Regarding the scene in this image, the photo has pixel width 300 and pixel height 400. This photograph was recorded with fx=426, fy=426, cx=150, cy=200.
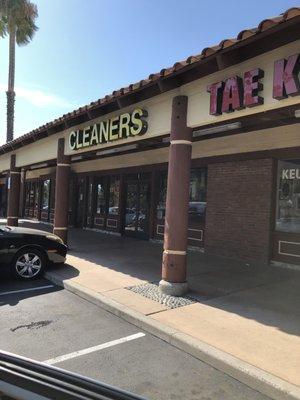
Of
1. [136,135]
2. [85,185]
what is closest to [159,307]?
[136,135]

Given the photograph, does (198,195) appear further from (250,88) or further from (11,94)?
(11,94)

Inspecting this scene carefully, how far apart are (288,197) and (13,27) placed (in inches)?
851

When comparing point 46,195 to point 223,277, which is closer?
point 223,277

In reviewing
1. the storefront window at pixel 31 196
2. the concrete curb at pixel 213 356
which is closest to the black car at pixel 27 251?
the concrete curb at pixel 213 356

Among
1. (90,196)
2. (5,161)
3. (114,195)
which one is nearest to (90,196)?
(90,196)

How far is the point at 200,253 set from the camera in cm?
1198

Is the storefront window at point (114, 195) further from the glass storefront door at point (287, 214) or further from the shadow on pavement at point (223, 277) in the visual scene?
the glass storefront door at point (287, 214)

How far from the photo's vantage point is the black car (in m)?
8.73

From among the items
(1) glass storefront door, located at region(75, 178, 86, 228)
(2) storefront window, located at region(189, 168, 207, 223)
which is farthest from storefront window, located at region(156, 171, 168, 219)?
(1) glass storefront door, located at region(75, 178, 86, 228)

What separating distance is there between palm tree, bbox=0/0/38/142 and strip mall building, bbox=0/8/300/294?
419 inches

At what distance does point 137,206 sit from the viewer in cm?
1558

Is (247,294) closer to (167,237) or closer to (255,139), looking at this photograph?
(167,237)

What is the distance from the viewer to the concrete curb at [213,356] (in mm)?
3887

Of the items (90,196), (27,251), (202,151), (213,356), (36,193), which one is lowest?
(213,356)
